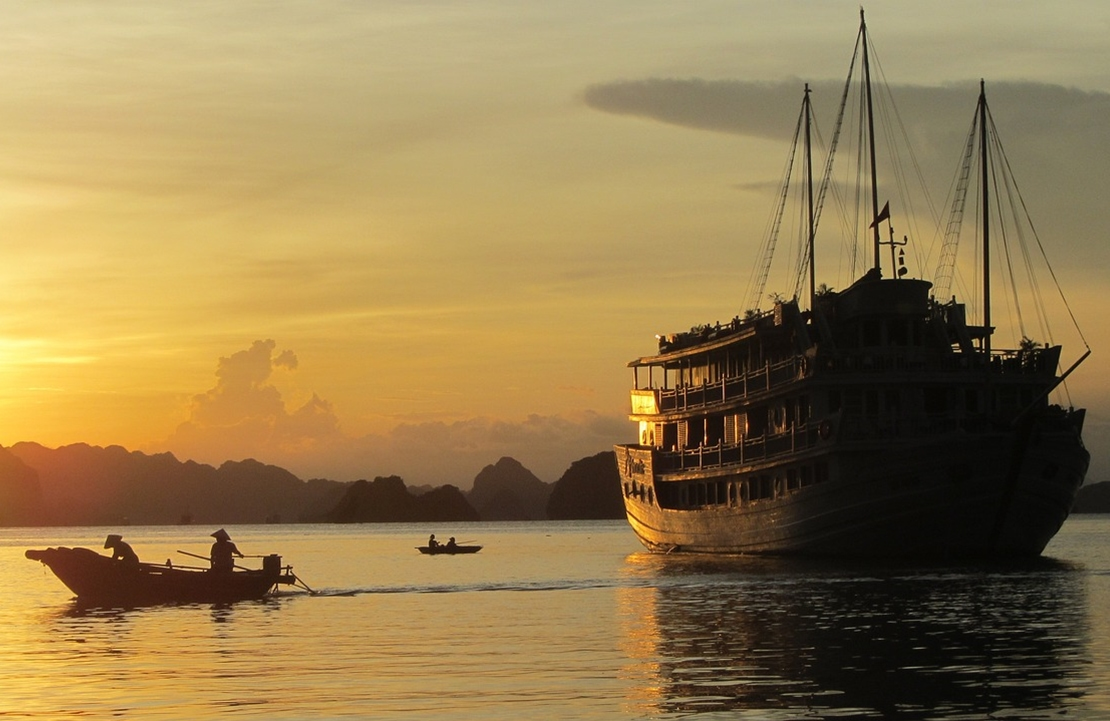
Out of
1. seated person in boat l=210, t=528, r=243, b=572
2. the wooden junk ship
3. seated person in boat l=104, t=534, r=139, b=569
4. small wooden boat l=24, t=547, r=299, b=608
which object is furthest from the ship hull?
seated person in boat l=104, t=534, r=139, b=569

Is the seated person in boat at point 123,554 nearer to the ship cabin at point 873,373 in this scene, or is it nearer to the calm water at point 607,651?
the calm water at point 607,651

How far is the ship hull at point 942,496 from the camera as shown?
2267 inches

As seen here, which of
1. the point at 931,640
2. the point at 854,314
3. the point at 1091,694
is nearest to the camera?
the point at 1091,694

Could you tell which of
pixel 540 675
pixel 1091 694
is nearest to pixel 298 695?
pixel 540 675

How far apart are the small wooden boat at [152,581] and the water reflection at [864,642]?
13.2 meters

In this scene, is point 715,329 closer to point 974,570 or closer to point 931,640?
point 974,570

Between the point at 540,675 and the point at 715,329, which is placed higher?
the point at 715,329

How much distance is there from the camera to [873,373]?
201 ft

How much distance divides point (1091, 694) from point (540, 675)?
1036 centimetres

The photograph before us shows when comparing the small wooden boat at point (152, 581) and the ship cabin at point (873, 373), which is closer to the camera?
the small wooden boat at point (152, 581)

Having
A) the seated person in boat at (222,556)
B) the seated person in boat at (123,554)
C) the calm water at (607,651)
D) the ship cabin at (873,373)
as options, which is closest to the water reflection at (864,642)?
the calm water at (607,651)

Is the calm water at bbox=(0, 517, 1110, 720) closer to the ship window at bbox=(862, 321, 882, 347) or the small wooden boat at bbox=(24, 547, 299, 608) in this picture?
the small wooden boat at bbox=(24, 547, 299, 608)

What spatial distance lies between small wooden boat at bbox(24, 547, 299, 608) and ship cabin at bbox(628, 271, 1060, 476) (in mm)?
23063

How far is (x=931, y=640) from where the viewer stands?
3475 cm
